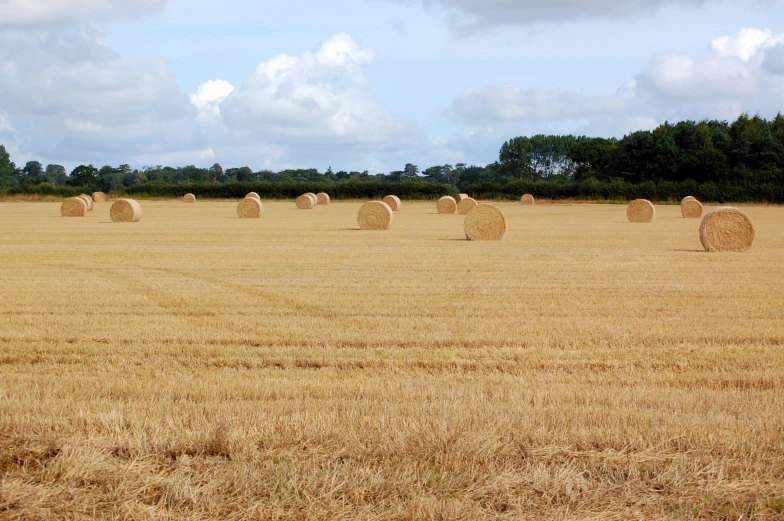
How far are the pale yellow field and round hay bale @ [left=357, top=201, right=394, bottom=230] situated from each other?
14872mm

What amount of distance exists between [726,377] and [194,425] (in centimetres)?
520

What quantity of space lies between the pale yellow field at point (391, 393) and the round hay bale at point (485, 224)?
904cm

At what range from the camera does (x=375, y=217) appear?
32125mm

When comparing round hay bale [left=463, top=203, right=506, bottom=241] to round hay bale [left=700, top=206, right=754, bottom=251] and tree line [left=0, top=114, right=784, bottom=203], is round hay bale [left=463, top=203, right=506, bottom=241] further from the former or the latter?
tree line [left=0, top=114, right=784, bottom=203]

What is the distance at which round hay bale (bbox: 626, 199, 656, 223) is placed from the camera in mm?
42188

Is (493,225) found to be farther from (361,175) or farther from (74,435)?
(361,175)

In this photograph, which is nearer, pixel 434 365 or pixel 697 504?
pixel 697 504

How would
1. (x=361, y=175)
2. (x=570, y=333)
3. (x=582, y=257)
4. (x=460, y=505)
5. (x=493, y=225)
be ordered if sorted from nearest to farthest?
1. (x=460, y=505)
2. (x=570, y=333)
3. (x=582, y=257)
4. (x=493, y=225)
5. (x=361, y=175)

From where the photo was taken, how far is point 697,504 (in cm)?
443

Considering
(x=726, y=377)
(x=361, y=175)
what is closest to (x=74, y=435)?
(x=726, y=377)

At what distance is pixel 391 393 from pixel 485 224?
774 inches

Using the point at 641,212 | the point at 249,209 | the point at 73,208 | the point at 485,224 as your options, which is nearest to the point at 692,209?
the point at 641,212

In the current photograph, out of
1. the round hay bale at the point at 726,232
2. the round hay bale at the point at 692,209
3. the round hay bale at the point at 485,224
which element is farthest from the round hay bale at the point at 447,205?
the round hay bale at the point at 726,232

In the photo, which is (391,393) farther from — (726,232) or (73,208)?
(73,208)
